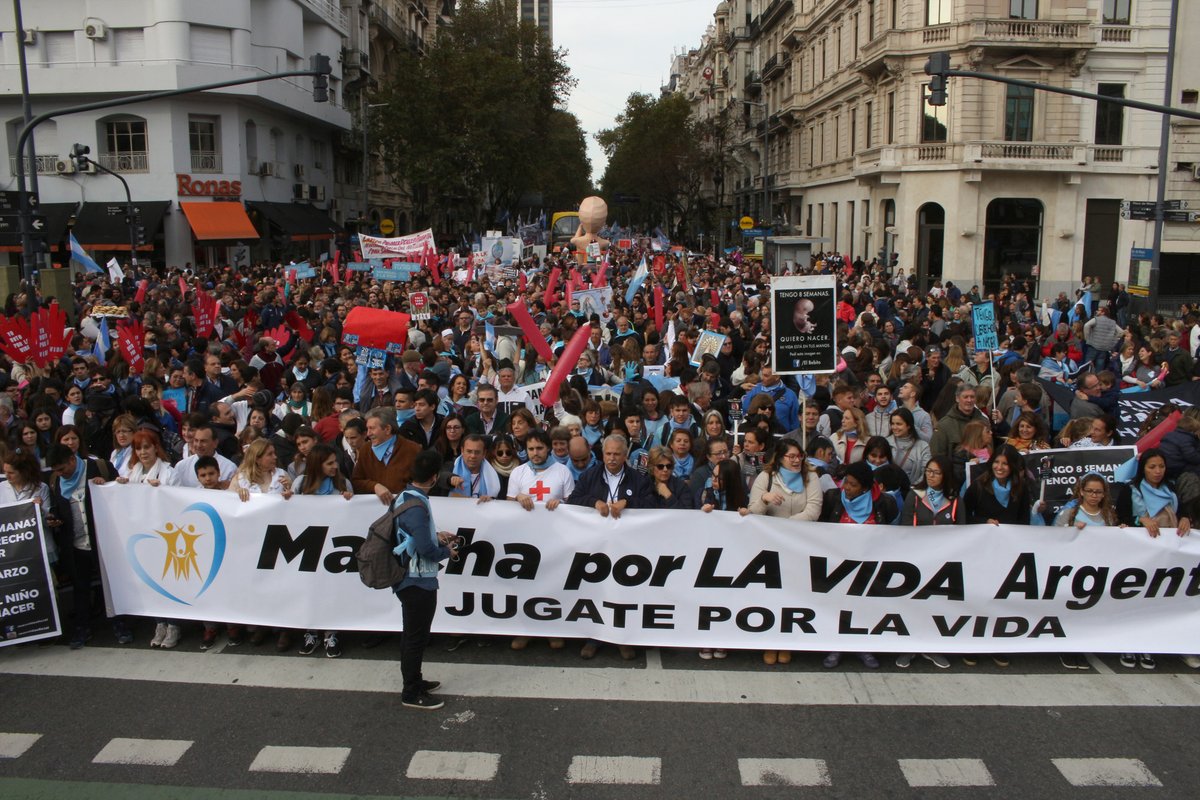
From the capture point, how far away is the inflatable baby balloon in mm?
28531

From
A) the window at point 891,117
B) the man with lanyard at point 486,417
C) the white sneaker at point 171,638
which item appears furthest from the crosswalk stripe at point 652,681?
the window at point 891,117

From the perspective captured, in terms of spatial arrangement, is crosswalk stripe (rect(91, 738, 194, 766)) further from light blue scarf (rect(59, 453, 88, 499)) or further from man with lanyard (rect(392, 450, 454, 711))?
light blue scarf (rect(59, 453, 88, 499))

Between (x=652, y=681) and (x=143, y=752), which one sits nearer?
(x=143, y=752)

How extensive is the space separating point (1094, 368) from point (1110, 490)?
8065 mm

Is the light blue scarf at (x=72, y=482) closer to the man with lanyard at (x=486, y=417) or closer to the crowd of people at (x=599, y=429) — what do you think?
the crowd of people at (x=599, y=429)

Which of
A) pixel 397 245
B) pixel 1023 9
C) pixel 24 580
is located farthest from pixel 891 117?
pixel 24 580

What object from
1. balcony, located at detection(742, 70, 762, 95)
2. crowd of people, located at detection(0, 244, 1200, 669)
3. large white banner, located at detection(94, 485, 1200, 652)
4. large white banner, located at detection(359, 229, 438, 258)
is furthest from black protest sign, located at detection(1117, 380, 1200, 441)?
balcony, located at detection(742, 70, 762, 95)

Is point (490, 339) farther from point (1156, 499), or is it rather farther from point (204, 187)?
point (204, 187)

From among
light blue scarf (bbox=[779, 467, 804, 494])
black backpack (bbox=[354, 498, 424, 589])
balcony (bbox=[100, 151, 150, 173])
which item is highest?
balcony (bbox=[100, 151, 150, 173])

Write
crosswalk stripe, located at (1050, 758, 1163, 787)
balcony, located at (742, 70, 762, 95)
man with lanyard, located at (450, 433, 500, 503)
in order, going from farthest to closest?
balcony, located at (742, 70, 762, 95), man with lanyard, located at (450, 433, 500, 503), crosswalk stripe, located at (1050, 758, 1163, 787)

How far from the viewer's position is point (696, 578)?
254 inches

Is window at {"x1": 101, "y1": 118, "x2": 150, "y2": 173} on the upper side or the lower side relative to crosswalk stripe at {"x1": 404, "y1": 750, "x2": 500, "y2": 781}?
upper

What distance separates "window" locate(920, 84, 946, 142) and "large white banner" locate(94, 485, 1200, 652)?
101 feet

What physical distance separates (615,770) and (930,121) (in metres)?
33.5
